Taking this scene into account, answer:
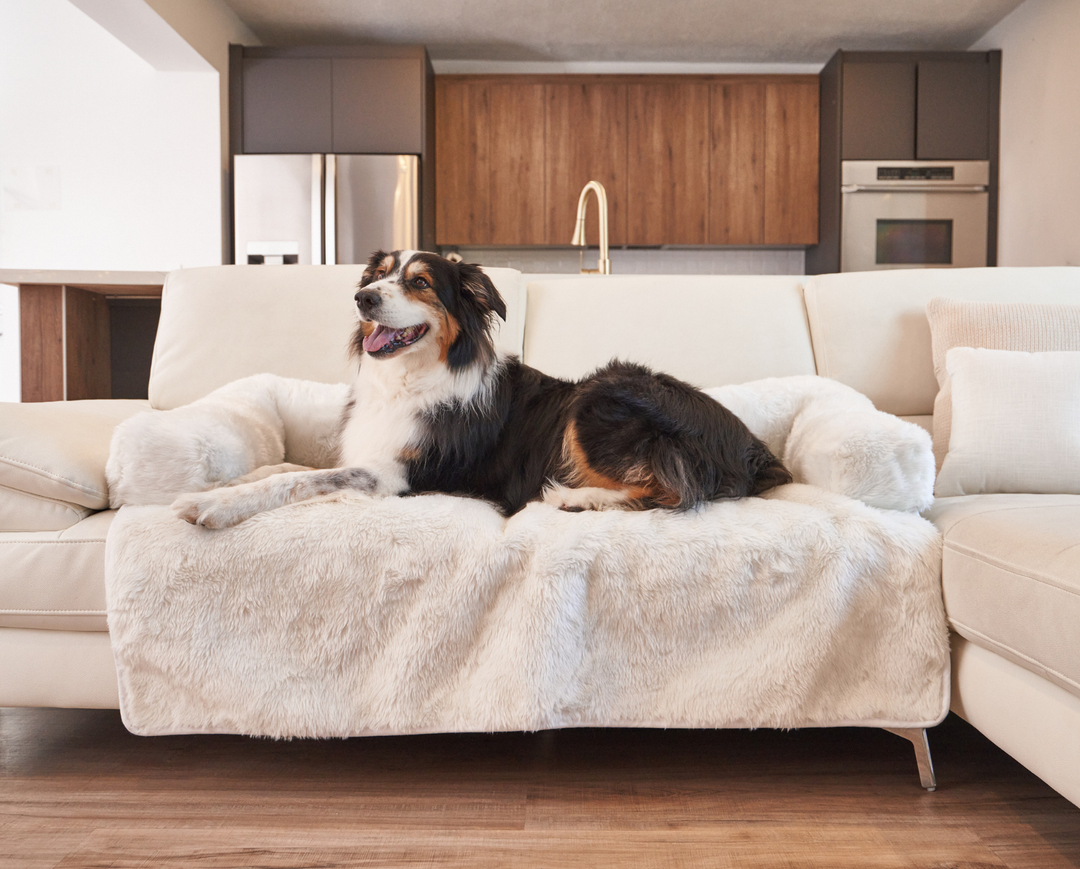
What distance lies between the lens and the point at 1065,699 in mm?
1063

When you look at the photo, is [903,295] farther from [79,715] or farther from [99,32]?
[99,32]

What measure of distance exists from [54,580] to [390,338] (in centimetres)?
75

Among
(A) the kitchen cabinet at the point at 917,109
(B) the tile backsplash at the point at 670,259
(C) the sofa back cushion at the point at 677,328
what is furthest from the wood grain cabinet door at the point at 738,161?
(C) the sofa back cushion at the point at 677,328

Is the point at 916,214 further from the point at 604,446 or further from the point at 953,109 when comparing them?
the point at 604,446

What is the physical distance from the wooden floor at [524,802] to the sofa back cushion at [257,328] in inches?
36.1

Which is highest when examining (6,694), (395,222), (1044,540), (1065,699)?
(395,222)

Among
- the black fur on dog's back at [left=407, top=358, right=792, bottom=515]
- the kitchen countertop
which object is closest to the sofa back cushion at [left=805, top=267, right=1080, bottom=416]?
the black fur on dog's back at [left=407, top=358, right=792, bottom=515]

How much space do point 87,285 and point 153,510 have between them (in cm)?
181

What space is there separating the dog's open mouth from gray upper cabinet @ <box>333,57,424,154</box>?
13.1 feet

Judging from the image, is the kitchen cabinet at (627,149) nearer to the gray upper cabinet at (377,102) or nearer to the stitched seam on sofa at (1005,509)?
the gray upper cabinet at (377,102)

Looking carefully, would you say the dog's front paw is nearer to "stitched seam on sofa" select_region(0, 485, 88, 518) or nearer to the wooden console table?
"stitched seam on sofa" select_region(0, 485, 88, 518)

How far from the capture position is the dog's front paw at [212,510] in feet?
4.21

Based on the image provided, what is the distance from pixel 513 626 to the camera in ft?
4.14

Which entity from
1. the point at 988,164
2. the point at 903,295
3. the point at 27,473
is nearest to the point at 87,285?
the point at 27,473
